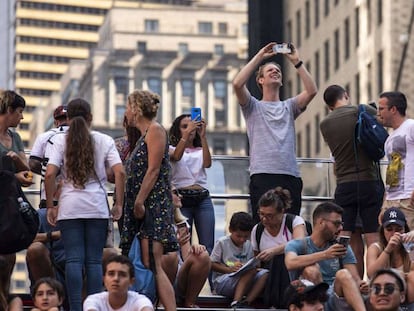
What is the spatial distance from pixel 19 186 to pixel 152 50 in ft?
466

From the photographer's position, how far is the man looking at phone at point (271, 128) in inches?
736

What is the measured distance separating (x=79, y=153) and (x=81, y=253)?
901 millimetres

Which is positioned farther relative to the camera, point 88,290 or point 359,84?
point 359,84

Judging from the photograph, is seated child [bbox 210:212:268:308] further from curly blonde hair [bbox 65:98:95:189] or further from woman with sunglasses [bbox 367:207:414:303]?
curly blonde hair [bbox 65:98:95:189]

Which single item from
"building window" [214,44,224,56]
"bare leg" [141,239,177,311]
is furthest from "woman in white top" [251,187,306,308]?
"building window" [214,44,224,56]

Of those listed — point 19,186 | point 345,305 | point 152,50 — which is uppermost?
point 152,50

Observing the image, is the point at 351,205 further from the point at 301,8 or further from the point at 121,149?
the point at 301,8

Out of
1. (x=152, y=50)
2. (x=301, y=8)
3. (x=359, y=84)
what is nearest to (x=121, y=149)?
(x=359, y=84)

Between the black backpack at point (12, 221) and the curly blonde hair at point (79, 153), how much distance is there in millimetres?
530

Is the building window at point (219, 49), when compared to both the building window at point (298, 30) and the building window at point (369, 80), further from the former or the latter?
the building window at point (369, 80)

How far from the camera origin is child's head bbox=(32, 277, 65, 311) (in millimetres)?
16188

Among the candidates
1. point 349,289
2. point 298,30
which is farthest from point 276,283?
point 298,30

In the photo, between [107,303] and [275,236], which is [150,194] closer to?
[107,303]

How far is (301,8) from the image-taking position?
86125 mm
